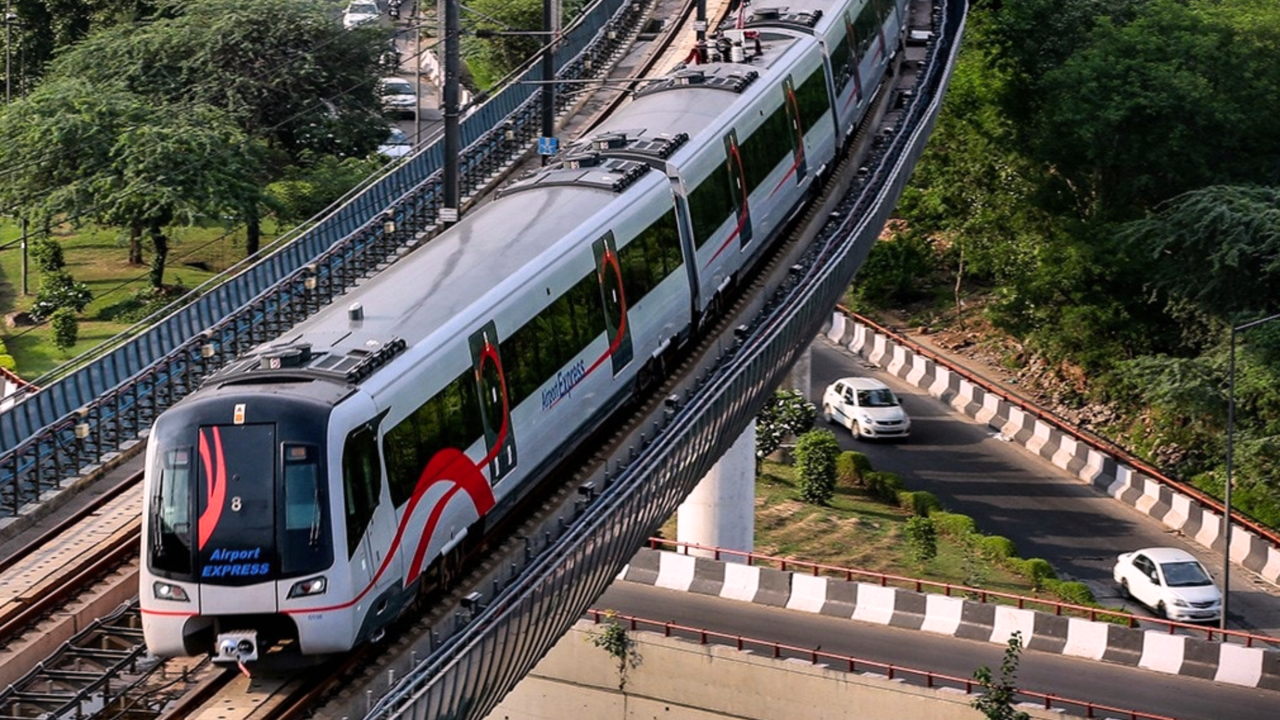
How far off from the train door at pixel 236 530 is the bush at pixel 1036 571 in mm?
25019

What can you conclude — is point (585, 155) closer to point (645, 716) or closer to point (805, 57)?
point (805, 57)

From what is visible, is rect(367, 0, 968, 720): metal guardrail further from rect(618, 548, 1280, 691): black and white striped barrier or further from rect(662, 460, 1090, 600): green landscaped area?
rect(662, 460, 1090, 600): green landscaped area

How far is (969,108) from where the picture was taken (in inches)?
2413

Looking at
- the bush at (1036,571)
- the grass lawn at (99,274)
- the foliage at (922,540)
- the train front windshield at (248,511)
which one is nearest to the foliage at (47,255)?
the grass lawn at (99,274)

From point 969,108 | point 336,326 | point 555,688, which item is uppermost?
point 336,326

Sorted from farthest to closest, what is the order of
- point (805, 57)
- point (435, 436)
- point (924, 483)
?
1. point (924, 483)
2. point (805, 57)
3. point (435, 436)

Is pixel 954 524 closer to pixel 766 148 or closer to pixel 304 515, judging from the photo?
pixel 766 148

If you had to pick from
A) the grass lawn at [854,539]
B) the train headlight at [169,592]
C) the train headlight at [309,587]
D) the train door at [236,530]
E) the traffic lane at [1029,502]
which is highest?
the train door at [236,530]

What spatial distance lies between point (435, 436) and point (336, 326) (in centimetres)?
196

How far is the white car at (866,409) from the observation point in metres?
51.2

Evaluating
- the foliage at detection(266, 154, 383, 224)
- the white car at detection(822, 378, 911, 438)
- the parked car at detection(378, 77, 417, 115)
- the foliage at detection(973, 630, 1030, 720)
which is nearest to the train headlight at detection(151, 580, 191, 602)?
the foliage at detection(973, 630, 1030, 720)

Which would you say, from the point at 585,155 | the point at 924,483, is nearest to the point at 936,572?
the point at 924,483

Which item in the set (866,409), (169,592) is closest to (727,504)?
(866,409)

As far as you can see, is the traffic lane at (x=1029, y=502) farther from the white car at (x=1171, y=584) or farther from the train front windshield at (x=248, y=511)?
the train front windshield at (x=248, y=511)
